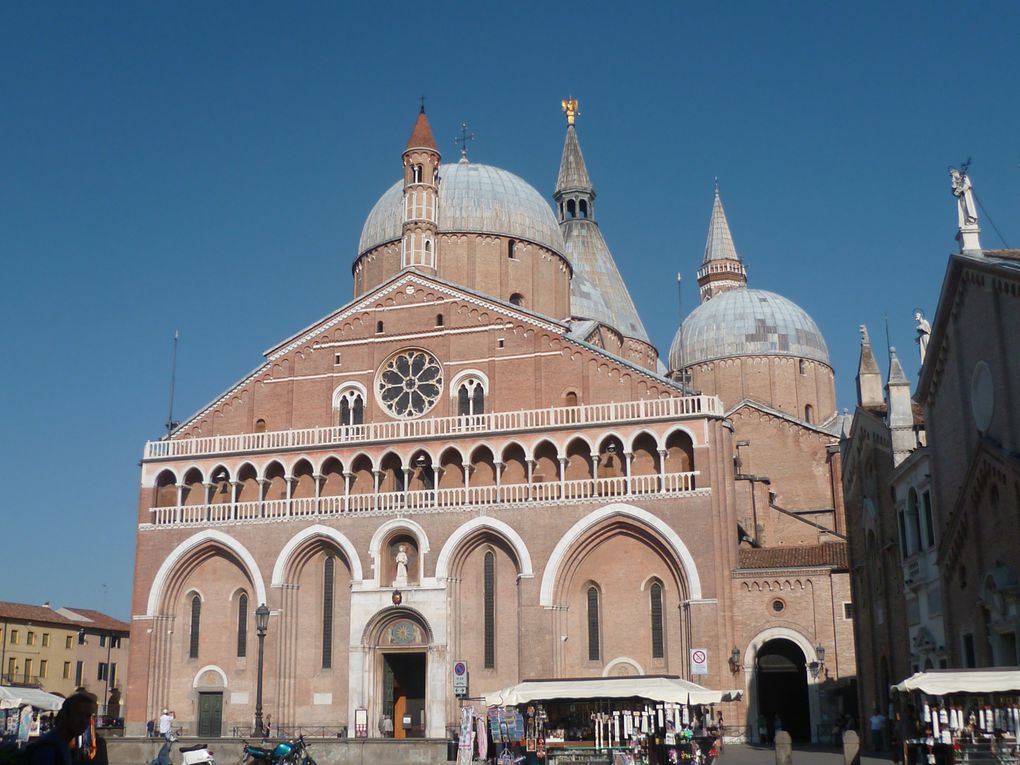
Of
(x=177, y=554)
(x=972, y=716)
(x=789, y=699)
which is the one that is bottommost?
(x=789, y=699)

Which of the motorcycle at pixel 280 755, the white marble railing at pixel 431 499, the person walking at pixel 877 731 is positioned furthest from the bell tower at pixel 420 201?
the motorcycle at pixel 280 755

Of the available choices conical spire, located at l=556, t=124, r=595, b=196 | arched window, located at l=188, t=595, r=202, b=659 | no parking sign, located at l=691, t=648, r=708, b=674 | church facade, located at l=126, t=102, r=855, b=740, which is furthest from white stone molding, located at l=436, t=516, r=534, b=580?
conical spire, located at l=556, t=124, r=595, b=196

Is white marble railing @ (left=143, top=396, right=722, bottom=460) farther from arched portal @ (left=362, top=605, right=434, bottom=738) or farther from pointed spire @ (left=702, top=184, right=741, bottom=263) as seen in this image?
pointed spire @ (left=702, top=184, right=741, bottom=263)

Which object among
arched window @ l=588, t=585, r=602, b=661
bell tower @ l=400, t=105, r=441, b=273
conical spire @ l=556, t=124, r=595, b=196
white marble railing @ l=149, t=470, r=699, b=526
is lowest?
arched window @ l=588, t=585, r=602, b=661

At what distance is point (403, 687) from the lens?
135 ft

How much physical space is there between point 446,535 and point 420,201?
13.7 meters

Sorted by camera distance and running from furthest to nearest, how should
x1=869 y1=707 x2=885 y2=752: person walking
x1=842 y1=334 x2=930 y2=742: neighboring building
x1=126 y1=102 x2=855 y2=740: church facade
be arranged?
x1=126 y1=102 x2=855 y2=740: church facade
x1=869 y1=707 x2=885 y2=752: person walking
x1=842 y1=334 x2=930 y2=742: neighboring building

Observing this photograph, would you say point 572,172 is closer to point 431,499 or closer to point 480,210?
point 480,210

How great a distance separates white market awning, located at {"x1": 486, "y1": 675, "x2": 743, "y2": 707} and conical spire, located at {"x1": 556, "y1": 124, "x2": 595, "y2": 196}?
4463 cm

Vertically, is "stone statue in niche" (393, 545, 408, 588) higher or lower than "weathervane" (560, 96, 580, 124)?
lower

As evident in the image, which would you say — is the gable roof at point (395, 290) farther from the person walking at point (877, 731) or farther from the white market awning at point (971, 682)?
the white market awning at point (971, 682)

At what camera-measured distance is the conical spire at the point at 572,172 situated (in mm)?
68000

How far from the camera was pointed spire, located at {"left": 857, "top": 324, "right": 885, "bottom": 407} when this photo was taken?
3484 cm

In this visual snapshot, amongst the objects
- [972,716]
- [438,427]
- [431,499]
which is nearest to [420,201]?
[438,427]
